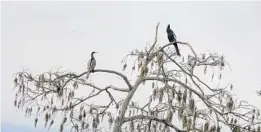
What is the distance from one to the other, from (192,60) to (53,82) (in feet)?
8.36

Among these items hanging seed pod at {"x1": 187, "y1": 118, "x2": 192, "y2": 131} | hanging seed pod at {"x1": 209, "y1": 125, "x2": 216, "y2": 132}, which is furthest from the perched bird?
hanging seed pod at {"x1": 209, "y1": 125, "x2": 216, "y2": 132}

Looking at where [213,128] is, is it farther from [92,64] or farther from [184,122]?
[92,64]

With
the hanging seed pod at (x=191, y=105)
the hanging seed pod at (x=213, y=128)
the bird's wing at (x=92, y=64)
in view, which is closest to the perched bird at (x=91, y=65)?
the bird's wing at (x=92, y=64)

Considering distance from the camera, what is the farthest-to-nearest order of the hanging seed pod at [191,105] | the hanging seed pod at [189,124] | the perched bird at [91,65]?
1. the perched bird at [91,65]
2. the hanging seed pod at [191,105]
3. the hanging seed pod at [189,124]

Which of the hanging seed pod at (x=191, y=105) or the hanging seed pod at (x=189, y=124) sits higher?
the hanging seed pod at (x=191, y=105)

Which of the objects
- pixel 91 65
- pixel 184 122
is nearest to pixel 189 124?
pixel 184 122

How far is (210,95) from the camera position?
8.27 metres

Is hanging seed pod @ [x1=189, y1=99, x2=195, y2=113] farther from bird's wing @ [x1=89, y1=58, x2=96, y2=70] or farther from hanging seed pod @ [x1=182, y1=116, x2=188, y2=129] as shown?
bird's wing @ [x1=89, y1=58, x2=96, y2=70]

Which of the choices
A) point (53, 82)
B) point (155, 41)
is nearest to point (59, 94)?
point (53, 82)

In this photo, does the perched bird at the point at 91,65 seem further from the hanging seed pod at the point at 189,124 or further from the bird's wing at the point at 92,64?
the hanging seed pod at the point at 189,124

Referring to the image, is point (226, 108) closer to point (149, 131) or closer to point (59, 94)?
point (149, 131)

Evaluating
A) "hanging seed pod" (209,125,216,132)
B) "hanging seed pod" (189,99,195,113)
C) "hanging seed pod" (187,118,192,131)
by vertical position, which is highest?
"hanging seed pod" (189,99,195,113)

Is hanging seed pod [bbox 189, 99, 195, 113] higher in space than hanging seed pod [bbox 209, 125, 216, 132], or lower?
higher

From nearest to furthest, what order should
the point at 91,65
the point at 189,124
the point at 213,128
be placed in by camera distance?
the point at 189,124 < the point at 213,128 < the point at 91,65
